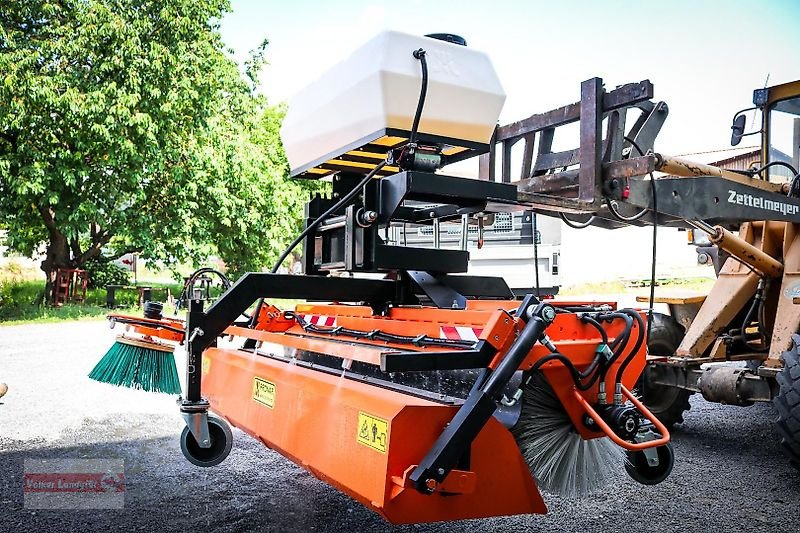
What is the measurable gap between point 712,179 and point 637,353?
1.79 m

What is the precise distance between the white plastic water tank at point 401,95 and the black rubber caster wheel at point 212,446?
146 centimetres

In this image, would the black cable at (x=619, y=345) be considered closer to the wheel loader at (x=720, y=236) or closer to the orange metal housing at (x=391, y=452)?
the orange metal housing at (x=391, y=452)

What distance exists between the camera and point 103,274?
18.2 metres

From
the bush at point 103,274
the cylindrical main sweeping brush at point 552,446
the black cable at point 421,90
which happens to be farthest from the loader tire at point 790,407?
the bush at point 103,274

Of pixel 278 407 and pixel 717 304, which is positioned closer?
pixel 278 407

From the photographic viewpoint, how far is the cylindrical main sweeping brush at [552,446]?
266cm

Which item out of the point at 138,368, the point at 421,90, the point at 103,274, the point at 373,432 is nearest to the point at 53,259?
the point at 103,274

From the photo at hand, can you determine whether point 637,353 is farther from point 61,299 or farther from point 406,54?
point 61,299

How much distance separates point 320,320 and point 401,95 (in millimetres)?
1294

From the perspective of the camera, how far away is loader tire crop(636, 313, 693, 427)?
16.8 feet

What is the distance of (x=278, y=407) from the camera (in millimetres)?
3098

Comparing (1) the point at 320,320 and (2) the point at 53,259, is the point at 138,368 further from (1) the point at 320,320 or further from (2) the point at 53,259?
(2) the point at 53,259

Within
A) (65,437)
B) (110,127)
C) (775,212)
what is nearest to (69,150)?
(110,127)

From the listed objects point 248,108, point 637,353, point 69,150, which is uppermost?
point 248,108
